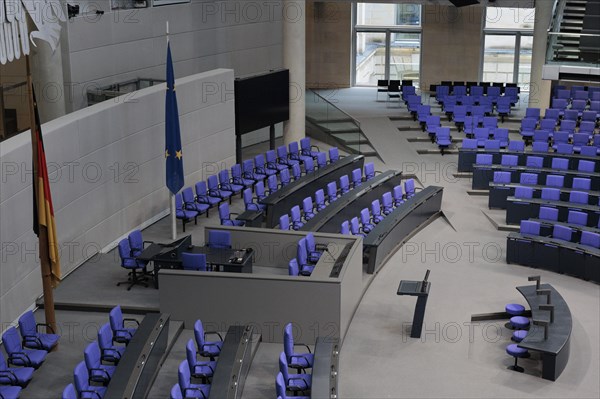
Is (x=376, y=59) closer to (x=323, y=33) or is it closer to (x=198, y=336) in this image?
(x=323, y=33)

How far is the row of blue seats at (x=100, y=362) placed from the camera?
11008mm

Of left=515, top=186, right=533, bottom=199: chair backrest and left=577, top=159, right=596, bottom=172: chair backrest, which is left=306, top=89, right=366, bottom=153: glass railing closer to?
left=515, top=186, right=533, bottom=199: chair backrest

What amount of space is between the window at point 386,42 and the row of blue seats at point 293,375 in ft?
68.3

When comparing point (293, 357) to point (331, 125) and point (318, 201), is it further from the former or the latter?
point (331, 125)

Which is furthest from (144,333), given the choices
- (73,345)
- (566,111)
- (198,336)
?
(566,111)

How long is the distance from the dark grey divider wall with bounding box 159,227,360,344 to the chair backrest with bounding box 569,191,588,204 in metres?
7.40

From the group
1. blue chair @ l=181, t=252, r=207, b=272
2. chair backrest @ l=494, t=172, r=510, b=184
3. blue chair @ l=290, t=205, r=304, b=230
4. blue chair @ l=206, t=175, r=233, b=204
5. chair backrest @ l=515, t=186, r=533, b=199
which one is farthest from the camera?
chair backrest @ l=494, t=172, r=510, b=184

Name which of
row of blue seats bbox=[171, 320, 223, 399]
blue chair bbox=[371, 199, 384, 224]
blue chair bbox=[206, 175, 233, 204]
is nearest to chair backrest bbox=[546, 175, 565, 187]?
blue chair bbox=[371, 199, 384, 224]

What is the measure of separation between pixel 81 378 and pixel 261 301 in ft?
11.1

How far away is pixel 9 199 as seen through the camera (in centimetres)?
1352

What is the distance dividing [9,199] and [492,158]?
12.4m

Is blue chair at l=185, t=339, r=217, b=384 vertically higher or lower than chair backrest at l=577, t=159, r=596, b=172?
lower

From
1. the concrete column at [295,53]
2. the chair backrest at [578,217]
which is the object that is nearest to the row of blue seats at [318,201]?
the concrete column at [295,53]

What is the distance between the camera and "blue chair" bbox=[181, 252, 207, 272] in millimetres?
14211
